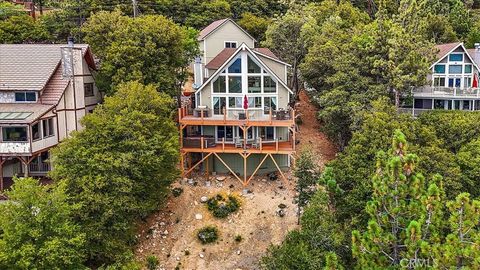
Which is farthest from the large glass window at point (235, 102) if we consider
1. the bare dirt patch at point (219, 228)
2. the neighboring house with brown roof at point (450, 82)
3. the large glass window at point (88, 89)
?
the neighboring house with brown roof at point (450, 82)

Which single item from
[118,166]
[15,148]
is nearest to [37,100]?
[15,148]

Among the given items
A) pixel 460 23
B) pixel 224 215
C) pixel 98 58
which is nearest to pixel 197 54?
pixel 98 58

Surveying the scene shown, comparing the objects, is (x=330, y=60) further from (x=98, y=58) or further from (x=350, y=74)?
(x=98, y=58)

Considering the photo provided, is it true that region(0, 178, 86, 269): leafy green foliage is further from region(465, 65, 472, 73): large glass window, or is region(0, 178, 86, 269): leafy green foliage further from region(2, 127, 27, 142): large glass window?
region(465, 65, 472, 73): large glass window

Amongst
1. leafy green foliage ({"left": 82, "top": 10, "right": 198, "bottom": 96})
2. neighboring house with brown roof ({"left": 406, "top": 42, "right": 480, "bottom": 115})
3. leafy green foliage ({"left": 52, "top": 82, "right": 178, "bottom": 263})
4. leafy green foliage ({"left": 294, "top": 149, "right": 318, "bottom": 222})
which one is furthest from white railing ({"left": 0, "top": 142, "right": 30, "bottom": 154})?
neighboring house with brown roof ({"left": 406, "top": 42, "right": 480, "bottom": 115})

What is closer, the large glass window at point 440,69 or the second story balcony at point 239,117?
the second story balcony at point 239,117

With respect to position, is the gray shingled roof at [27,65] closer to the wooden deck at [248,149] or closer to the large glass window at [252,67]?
the wooden deck at [248,149]
